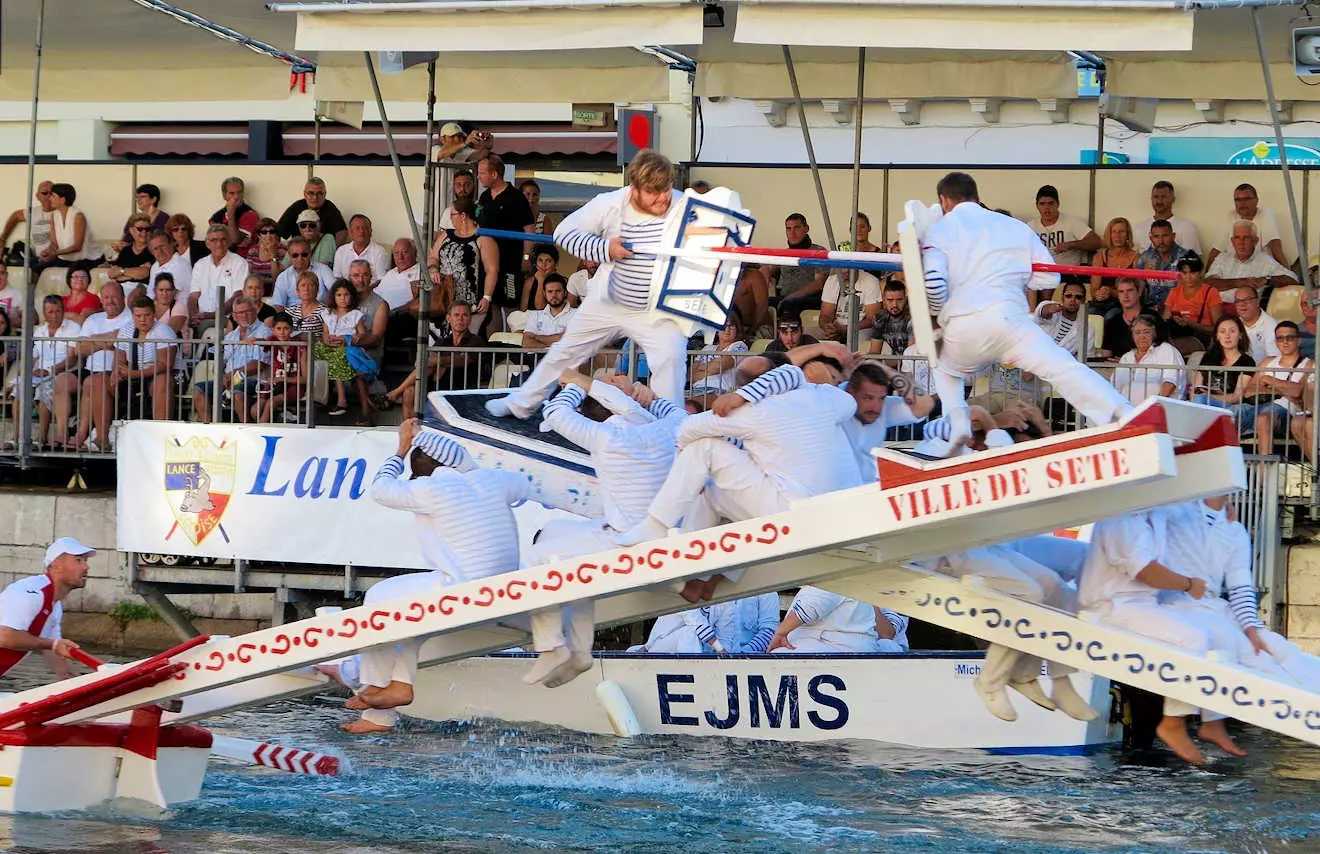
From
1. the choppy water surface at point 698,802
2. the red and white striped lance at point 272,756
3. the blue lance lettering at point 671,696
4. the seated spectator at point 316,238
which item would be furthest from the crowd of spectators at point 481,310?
the red and white striped lance at point 272,756

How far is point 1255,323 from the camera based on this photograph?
13305mm

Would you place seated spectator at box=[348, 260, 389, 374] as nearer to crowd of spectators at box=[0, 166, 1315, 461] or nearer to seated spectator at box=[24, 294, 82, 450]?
crowd of spectators at box=[0, 166, 1315, 461]

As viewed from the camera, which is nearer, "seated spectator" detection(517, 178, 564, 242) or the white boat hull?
the white boat hull

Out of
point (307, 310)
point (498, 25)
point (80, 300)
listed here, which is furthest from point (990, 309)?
point (80, 300)

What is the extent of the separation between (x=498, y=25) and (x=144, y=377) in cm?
525

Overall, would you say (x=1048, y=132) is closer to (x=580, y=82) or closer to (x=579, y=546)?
(x=580, y=82)

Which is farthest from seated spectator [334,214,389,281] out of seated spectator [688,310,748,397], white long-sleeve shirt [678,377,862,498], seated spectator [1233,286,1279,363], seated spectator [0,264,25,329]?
white long-sleeve shirt [678,377,862,498]

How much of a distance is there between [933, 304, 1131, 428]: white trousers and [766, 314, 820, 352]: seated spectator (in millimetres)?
5134

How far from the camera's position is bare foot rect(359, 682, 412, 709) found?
30.0 feet

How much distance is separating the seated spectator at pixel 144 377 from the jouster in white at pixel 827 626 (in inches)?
207

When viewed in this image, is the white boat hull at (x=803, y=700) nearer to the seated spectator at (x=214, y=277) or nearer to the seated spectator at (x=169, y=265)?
the seated spectator at (x=214, y=277)

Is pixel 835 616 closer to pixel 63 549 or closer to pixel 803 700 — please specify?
pixel 803 700

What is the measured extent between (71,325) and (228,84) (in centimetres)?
350

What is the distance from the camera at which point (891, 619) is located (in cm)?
1262
